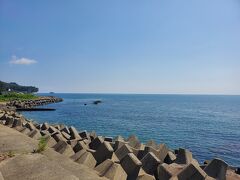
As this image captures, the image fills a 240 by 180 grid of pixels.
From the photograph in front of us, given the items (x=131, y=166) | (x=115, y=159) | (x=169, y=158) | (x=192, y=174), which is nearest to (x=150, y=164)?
(x=131, y=166)

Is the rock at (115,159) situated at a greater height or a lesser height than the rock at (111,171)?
lesser

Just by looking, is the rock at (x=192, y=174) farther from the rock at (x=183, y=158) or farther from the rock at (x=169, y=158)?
the rock at (x=169, y=158)

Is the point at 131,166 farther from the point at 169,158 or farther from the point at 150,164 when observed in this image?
the point at 169,158

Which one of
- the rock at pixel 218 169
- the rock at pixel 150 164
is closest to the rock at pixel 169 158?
the rock at pixel 150 164

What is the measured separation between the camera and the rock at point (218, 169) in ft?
17.6

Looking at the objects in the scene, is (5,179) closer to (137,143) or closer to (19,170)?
(19,170)

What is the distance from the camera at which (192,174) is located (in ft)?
16.2

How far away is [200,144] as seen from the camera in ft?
61.2

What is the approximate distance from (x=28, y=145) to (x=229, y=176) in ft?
15.2

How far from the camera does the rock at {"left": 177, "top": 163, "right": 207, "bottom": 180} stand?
16.1 feet

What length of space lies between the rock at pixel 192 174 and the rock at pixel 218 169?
0.62 metres

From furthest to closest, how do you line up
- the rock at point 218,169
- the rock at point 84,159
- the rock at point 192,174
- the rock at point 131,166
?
the rock at point 84,159, the rock at point 131,166, the rock at point 218,169, the rock at point 192,174

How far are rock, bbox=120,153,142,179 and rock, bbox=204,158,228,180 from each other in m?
1.51

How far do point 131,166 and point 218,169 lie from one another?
1.84m
